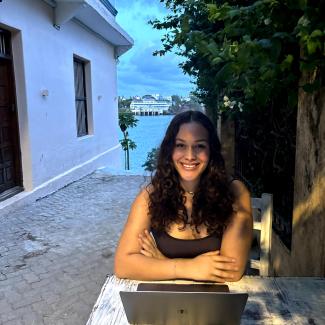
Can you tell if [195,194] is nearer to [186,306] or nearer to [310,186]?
[310,186]

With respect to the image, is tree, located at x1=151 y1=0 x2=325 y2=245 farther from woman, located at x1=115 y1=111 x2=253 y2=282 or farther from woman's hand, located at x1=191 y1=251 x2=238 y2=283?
woman's hand, located at x1=191 y1=251 x2=238 y2=283

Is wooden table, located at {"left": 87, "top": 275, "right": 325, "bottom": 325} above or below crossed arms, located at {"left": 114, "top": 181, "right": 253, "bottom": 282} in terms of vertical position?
below

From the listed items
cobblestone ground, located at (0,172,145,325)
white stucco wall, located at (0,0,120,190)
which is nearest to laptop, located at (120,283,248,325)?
cobblestone ground, located at (0,172,145,325)

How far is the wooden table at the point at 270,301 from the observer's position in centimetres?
118

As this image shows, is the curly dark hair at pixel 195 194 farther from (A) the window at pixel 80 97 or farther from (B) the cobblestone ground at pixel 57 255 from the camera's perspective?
(A) the window at pixel 80 97

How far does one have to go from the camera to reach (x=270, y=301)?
1.29m

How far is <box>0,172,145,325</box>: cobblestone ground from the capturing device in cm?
269

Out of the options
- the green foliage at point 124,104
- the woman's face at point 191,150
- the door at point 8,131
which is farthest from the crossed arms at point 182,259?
the green foliage at point 124,104

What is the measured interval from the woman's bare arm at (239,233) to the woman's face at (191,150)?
0.22 meters

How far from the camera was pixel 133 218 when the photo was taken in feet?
5.49

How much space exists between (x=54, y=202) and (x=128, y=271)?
4532mm

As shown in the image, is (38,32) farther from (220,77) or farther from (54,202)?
(220,77)

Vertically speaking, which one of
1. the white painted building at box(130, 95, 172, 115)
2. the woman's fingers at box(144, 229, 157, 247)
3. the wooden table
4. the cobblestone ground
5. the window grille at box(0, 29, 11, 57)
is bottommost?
the cobblestone ground

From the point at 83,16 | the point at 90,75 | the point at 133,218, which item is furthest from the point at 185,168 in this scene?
the point at 90,75
